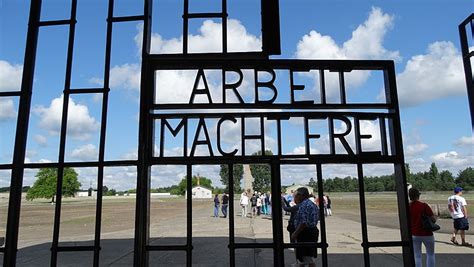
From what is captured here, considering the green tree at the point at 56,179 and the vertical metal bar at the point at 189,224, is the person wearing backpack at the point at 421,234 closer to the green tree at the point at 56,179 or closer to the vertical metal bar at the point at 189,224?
the vertical metal bar at the point at 189,224

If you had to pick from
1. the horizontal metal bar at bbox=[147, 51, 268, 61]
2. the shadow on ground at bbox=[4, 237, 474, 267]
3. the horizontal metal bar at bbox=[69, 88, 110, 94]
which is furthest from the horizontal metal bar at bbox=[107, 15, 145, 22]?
the shadow on ground at bbox=[4, 237, 474, 267]

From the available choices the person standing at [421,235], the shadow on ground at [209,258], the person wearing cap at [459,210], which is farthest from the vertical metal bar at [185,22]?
the person wearing cap at [459,210]

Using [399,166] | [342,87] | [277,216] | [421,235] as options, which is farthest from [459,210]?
[277,216]

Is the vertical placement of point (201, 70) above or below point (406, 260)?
above

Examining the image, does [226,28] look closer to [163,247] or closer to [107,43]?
[107,43]

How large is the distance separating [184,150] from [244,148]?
0.59 metres

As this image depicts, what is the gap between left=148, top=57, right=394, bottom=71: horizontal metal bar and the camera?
11.9 ft

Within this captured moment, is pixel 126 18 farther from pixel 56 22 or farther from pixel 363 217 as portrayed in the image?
pixel 363 217

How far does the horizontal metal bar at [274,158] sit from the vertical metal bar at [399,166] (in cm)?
18

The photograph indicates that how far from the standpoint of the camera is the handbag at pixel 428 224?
5.50 m

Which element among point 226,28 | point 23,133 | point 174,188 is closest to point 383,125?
point 226,28

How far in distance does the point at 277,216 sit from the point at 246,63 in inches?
61.5

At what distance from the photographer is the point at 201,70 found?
3652 millimetres

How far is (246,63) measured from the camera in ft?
12.0
